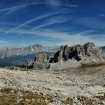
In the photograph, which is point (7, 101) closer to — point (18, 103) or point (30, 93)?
point (18, 103)

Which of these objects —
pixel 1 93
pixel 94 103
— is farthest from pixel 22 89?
pixel 94 103

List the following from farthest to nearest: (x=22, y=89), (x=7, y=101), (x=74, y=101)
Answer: (x=22, y=89) < (x=74, y=101) < (x=7, y=101)

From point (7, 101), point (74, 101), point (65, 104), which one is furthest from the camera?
point (74, 101)

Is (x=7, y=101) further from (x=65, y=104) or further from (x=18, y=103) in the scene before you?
(x=65, y=104)

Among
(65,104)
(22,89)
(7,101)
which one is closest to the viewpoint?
(7,101)

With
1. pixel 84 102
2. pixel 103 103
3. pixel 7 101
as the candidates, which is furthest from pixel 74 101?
pixel 7 101

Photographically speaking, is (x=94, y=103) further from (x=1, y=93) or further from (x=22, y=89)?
(x=1, y=93)

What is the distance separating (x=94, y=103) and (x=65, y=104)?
602 centimetres

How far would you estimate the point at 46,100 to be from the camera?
113 ft

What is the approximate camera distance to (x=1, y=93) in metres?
35.3

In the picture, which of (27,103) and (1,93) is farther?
(1,93)

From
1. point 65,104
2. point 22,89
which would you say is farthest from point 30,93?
point 65,104

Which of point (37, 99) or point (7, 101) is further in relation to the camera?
point (37, 99)

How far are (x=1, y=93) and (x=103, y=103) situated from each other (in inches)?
563
